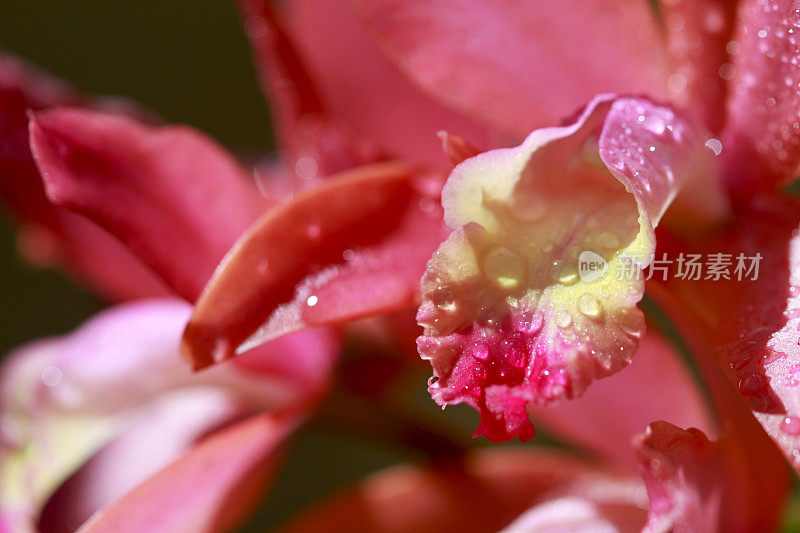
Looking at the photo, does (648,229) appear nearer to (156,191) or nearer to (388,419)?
(156,191)

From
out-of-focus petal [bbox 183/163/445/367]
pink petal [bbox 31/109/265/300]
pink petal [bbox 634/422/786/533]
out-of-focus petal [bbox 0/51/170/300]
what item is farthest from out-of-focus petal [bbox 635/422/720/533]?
out-of-focus petal [bbox 0/51/170/300]

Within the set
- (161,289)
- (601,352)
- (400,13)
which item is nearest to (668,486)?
(601,352)

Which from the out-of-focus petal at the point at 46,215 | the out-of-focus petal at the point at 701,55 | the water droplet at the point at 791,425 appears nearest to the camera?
the water droplet at the point at 791,425

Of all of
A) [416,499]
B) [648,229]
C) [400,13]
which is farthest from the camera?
[416,499]

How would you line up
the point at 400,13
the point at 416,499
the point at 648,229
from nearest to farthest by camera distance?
the point at 648,229 < the point at 400,13 < the point at 416,499

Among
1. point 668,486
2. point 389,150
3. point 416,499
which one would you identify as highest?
point 389,150

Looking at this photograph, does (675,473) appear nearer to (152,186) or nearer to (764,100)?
(764,100)

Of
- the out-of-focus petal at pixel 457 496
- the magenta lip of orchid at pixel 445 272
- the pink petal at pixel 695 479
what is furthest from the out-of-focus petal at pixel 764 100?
the out-of-focus petal at pixel 457 496

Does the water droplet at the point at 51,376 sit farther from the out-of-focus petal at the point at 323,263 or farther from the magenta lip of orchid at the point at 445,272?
the out-of-focus petal at the point at 323,263

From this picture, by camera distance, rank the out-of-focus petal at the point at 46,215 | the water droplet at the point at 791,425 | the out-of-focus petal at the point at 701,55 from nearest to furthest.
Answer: the water droplet at the point at 791,425, the out-of-focus petal at the point at 701,55, the out-of-focus petal at the point at 46,215
